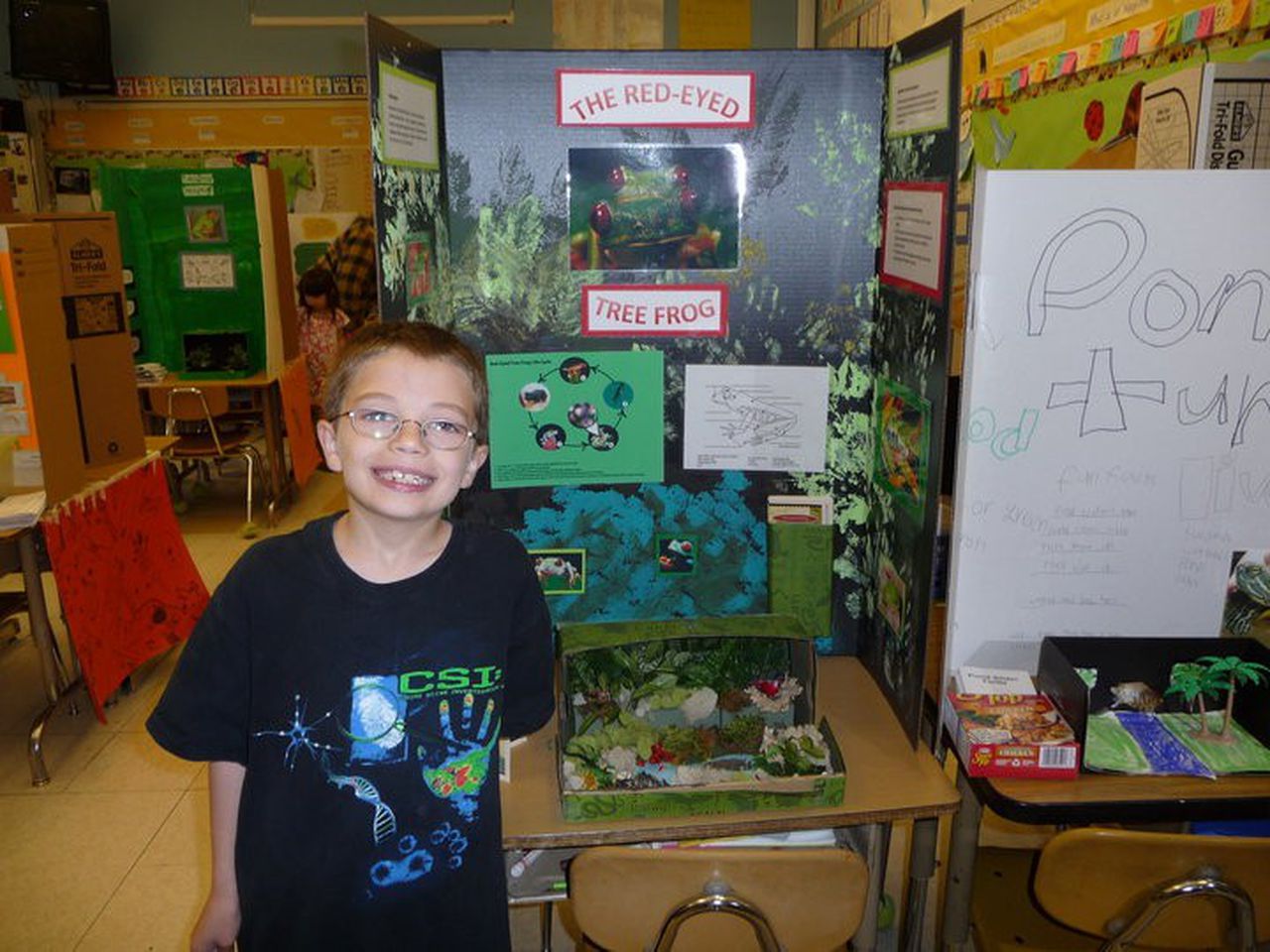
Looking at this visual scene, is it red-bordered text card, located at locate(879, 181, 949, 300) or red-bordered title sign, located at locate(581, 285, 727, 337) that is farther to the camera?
red-bordered title sign, located at locate(581, 285, 727, 337)

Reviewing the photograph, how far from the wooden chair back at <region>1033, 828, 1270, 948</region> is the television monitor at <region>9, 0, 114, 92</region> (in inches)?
287

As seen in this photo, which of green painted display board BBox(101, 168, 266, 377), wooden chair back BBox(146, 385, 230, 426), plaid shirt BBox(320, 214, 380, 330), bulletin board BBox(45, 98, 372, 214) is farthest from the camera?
bulletin board BBox(45, 98, 372, 214)

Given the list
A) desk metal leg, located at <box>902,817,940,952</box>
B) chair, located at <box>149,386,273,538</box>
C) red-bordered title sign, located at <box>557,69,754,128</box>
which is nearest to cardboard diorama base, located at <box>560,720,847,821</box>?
desk metal leg, located at <box>902,817,940,952</box>

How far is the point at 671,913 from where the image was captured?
1367mm

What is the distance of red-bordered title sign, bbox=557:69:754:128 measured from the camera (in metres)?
1.74

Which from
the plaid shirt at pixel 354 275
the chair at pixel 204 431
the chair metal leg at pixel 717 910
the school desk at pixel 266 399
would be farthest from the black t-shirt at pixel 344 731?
the plaid shirt at pixel 354 275

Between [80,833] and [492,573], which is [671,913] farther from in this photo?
[80,833]

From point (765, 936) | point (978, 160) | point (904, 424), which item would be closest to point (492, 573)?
point (765, 936)

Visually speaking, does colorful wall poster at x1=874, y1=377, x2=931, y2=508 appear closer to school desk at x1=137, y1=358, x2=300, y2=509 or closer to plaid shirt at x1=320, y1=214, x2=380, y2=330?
school desk at x1=137, y1=358, x2=300, y2=509

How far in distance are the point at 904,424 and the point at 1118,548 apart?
0.44 metres

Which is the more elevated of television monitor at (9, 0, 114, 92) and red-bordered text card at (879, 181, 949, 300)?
television monitor at (9, 0, 114, 92)

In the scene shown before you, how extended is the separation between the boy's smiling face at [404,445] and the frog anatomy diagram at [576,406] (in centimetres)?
53

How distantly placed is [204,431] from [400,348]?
415cm

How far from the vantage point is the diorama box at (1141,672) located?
1.65 metres
